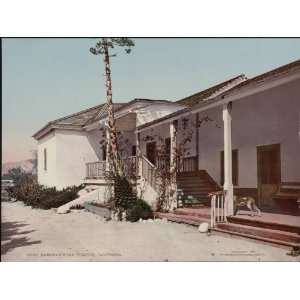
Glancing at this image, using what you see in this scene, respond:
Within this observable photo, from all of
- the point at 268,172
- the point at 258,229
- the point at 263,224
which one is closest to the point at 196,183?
the point at 268,172

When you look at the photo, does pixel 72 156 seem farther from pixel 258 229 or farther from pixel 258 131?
pixel 258 229

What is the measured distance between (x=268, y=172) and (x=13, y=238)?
8.39 metres

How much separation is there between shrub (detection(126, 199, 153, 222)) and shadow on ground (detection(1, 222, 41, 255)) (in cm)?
332

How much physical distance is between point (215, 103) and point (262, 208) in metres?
3.93

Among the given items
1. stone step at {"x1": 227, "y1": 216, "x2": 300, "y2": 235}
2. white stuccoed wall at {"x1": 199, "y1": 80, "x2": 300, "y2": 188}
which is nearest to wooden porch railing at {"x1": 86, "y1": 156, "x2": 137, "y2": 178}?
white stuccoed wall at {"x1": 199, "y1": 80, "x2": 300, "y2": 188}

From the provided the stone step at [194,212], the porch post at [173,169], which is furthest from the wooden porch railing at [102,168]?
the stone step at [194,212]

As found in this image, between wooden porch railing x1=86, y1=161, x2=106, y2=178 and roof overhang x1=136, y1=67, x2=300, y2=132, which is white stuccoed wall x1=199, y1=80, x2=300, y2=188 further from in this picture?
wooden porch railing x1=86, y1=161, x2=106, y2=178

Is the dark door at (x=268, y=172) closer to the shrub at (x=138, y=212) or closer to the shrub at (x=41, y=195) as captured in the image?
the shrub at (x=138, y=212)

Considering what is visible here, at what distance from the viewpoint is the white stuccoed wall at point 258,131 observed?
12.8 m

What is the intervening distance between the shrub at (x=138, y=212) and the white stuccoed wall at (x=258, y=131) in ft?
11.4

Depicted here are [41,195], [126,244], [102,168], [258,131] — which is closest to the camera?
[126,244]

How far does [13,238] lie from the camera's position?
36.2ft
